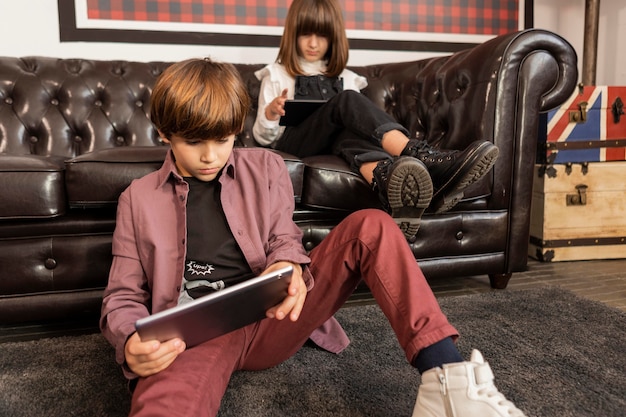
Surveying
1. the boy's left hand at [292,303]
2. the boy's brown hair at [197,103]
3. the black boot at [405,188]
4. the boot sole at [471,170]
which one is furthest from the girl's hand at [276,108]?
the boy's left hand at [292,303]

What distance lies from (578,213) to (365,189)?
1118 millimetres

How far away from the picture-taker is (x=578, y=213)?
2035 millimetres

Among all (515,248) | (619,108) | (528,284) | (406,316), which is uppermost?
(619,108)

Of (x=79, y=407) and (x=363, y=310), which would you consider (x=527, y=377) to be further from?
(x=79, y=407)

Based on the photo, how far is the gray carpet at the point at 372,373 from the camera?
0.93 metres

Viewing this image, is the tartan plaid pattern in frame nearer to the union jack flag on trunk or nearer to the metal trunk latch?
the union jack flag on trunk

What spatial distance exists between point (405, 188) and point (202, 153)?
0.55m

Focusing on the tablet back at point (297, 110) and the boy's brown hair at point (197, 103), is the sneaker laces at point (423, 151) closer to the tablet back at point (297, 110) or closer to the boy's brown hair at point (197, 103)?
the tablet back at point (297, 110)

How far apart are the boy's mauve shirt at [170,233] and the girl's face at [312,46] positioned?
40.3 inches

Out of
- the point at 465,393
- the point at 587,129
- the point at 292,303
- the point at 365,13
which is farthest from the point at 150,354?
the point at 365,13

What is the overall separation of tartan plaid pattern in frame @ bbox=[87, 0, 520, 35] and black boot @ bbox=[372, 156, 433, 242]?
4.42ft

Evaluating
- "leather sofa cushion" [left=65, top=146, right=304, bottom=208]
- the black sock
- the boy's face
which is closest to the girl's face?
"leather sofa cushion" [left=65, top=146, right=304, bottom=208]

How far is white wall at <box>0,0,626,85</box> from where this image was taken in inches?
82.1

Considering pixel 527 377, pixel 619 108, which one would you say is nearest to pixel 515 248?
pixel 527 377
